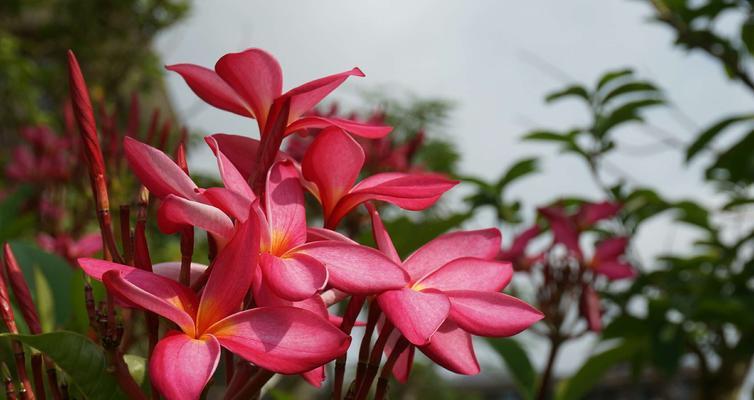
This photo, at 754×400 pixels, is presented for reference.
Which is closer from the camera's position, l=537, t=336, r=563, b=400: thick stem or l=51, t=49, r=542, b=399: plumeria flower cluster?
l=51, t=49, r=542, b=399: plumeria flower cluster

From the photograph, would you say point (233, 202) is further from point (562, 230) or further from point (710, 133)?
point (710, 133)

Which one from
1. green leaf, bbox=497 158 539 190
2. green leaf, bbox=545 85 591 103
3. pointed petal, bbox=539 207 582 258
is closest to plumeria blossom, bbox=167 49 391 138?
pointed petal, bbox=539 207 582 258

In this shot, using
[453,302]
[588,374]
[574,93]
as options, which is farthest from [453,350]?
[574,93]

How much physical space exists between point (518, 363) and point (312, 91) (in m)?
0.73

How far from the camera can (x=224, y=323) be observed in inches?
14.4

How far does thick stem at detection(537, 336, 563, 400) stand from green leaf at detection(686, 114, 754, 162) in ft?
2.27

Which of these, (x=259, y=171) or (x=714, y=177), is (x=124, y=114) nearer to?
(x=714, y=177)

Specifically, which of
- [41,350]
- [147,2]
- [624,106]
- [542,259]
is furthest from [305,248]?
[147,2]

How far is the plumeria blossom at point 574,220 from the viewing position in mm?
1129

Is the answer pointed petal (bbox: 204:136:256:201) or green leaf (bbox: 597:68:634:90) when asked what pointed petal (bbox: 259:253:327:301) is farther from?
green leaf (bbox: 597:68:634:90)

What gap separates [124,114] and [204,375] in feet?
25.4

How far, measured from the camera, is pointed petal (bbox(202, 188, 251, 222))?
0.39m

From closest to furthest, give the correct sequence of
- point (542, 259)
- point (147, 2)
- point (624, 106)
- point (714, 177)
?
point (542, 259) → point (624, 106) → point (714, 177) → point (147, 2)

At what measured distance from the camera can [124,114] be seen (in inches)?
298
